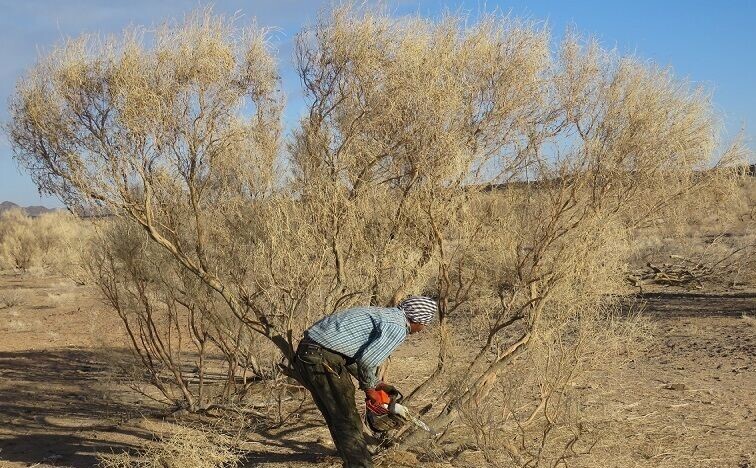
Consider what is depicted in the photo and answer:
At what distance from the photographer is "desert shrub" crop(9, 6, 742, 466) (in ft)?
21.4

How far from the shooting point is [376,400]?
16.5 ft

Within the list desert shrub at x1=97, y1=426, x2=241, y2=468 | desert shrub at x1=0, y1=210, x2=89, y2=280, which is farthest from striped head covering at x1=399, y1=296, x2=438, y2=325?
desert shrub at x1=0, y1=210, x2=89, y2=280

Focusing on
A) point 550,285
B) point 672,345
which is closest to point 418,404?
point 550,285

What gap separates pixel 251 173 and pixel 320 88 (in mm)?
1373

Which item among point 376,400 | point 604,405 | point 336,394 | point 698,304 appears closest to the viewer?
point 376,400

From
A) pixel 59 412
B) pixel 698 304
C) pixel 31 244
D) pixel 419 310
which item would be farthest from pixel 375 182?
pixel 31 244

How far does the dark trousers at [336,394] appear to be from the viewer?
5.14 metres

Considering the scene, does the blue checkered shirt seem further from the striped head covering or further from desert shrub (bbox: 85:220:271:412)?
desert shrub (bbox: 85:220:271:412)

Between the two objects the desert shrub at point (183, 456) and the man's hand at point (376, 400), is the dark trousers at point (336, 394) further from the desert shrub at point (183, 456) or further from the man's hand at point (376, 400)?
the desert shrub at point (183, 456)

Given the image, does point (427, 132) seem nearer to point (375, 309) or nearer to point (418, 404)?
point (375, 309)

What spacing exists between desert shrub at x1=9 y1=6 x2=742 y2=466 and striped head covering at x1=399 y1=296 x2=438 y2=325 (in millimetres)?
871

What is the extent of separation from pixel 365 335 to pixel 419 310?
1.24 ft

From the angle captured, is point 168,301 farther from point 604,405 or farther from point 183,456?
point 604,405

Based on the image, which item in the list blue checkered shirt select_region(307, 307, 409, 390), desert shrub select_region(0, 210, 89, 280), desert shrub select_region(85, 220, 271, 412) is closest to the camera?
blue checkered shirt select_region(307, 307, 409, 390)
